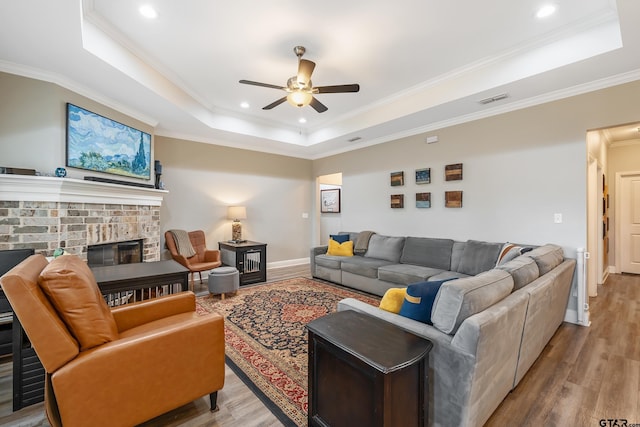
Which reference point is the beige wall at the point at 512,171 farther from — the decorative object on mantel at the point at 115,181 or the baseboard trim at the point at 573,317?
the decorative object on mantel at the point at 115,181

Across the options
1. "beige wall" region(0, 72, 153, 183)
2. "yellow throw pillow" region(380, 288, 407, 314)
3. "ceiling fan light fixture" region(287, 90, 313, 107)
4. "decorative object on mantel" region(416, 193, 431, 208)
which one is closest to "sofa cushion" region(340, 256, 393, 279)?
"decorative object on mantel" region(416, 193, 431, 208)

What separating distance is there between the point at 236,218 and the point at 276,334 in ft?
9.65

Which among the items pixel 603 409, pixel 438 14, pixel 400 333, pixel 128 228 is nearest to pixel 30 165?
pixel 128 228

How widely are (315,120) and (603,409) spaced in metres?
5.00

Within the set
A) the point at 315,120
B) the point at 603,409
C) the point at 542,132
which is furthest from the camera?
the point at 315,120

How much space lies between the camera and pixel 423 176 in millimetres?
4672

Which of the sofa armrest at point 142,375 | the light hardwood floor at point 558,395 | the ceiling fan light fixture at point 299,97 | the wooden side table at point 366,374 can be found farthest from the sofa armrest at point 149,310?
the ceiling fan light fixture at point 299,97

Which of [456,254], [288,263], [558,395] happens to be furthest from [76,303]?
[288,263]

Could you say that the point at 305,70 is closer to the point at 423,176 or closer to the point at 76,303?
the point at 76,303

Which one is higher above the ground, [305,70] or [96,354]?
[305,70]

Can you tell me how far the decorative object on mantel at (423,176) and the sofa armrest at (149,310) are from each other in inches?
153

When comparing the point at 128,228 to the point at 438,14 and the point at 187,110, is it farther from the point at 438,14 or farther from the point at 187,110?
the point at 438,14

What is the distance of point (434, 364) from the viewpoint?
1.46 metres

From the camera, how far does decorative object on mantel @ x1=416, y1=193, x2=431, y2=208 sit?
4.61 meters
